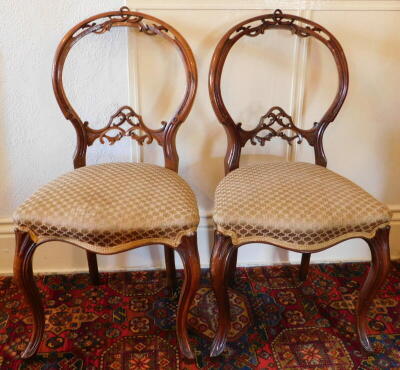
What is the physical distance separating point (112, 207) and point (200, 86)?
616 mm

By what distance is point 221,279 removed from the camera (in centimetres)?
119

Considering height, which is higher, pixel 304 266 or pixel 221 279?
pixel 221 279

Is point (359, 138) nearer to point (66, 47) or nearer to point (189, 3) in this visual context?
point (189, 3)

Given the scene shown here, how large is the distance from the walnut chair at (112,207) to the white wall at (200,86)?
0.34 ft

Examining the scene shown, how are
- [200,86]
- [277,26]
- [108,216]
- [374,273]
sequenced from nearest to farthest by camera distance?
[108,216] < [374,273] < [277,26] < [200,86]

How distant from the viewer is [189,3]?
141 cm

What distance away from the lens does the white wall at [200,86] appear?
142cm

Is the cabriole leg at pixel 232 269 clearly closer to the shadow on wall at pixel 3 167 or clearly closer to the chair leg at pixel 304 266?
the chair leg at pixel 304 266

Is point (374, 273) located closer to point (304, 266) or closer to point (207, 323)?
point (304, 266)

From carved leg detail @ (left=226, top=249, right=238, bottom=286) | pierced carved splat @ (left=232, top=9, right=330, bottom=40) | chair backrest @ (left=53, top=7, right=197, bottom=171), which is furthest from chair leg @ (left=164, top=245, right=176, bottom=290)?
pierced carved splat @ (left=232, top=9, right=330, bottom=40)

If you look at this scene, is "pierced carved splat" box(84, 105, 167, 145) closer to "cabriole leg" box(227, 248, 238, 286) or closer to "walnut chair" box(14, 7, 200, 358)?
Result: "walnut chair" box(14, 7, 200, 358)

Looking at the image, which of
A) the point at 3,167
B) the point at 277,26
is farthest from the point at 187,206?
the point at 3,167

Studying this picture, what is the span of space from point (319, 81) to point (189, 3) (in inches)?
21.6

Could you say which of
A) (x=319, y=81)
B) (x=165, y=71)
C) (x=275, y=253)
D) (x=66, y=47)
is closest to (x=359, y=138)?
(x=319, y=81)
